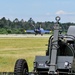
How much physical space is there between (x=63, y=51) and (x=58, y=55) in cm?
48

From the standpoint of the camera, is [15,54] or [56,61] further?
[15,54]

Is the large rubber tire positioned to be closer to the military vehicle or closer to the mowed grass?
the military vehicle

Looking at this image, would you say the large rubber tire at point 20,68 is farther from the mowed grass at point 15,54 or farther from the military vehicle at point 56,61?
the mowed grass at point 15,54

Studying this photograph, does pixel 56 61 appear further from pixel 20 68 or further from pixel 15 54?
pixel 15 54

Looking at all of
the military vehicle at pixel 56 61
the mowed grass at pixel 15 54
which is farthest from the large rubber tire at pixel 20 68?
the mowed grass at pixel 15 54

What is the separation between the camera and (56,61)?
1136 cm

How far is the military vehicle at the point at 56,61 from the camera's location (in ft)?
36.6

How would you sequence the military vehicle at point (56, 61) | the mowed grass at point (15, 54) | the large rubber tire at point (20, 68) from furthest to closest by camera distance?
the mowed grass at point (15, 54)
the large rubber tire at point (20, 68)
the military vehicle at point (56, 61)

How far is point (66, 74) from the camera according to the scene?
37.5 feet

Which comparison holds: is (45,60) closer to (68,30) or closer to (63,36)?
(63,36)

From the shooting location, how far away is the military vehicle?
1116cm

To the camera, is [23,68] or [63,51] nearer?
[23,68]

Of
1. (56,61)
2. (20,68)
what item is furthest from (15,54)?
(56,61)

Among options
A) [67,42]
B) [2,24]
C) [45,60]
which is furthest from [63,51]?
[2,24]
